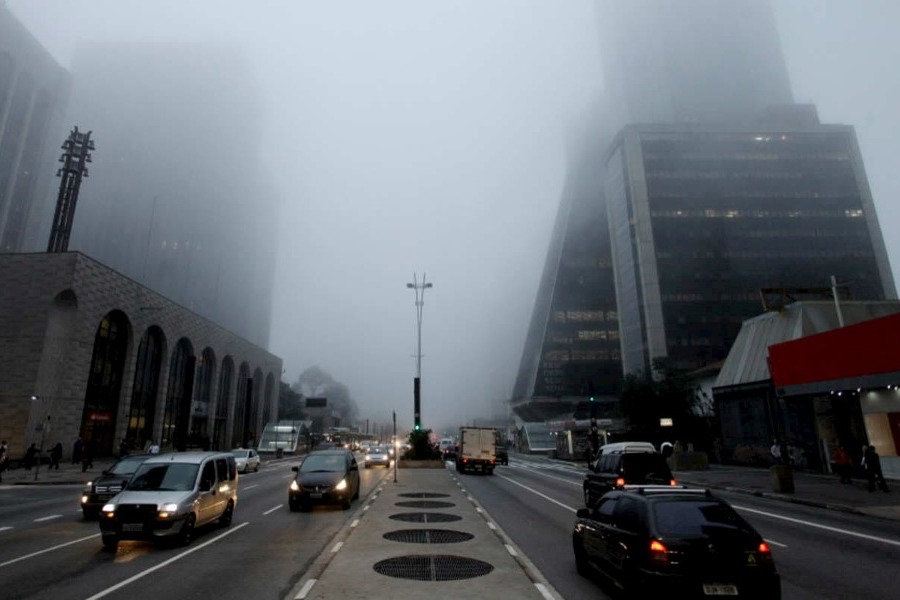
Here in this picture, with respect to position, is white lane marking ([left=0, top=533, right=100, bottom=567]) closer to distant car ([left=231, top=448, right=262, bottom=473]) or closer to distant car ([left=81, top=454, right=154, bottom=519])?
distant car ([left=81, top=454, right=154, bottom=519])

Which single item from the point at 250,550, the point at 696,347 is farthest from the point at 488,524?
the point at 696,347

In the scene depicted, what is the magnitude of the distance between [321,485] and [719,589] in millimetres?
13159

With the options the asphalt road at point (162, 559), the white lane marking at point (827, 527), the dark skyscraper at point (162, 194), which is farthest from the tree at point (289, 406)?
the white lane marking at point (827, 527)

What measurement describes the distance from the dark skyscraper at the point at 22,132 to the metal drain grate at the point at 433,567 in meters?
114

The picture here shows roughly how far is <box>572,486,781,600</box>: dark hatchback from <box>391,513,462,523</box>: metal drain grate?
6.69m

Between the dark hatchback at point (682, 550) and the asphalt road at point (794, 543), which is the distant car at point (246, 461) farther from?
the dark hatchback at point (682, 550)

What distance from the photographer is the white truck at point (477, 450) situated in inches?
1388

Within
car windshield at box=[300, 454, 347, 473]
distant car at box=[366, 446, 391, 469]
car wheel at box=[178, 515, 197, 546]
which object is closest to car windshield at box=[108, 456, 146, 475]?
car windshield at box=[300, 454, 347, 473]

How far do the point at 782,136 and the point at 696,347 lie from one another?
176 feet

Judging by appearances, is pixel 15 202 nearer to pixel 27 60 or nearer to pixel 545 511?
pixel 27 60

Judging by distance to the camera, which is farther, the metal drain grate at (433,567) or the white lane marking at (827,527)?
the white lane marking at (827,527)

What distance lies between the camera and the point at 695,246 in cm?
10731

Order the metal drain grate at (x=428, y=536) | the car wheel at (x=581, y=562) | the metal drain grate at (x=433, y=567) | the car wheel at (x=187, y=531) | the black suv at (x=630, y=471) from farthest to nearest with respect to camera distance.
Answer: the black suv at (x=630, y=471) → the car wheel at (x=187, y=531) → the metal drain grate at (x=428, y=536) → the car wheel at (x=581, y=562) → the metal drain grate at (x=433, y=567)

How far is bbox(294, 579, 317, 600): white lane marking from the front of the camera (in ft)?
23.1
